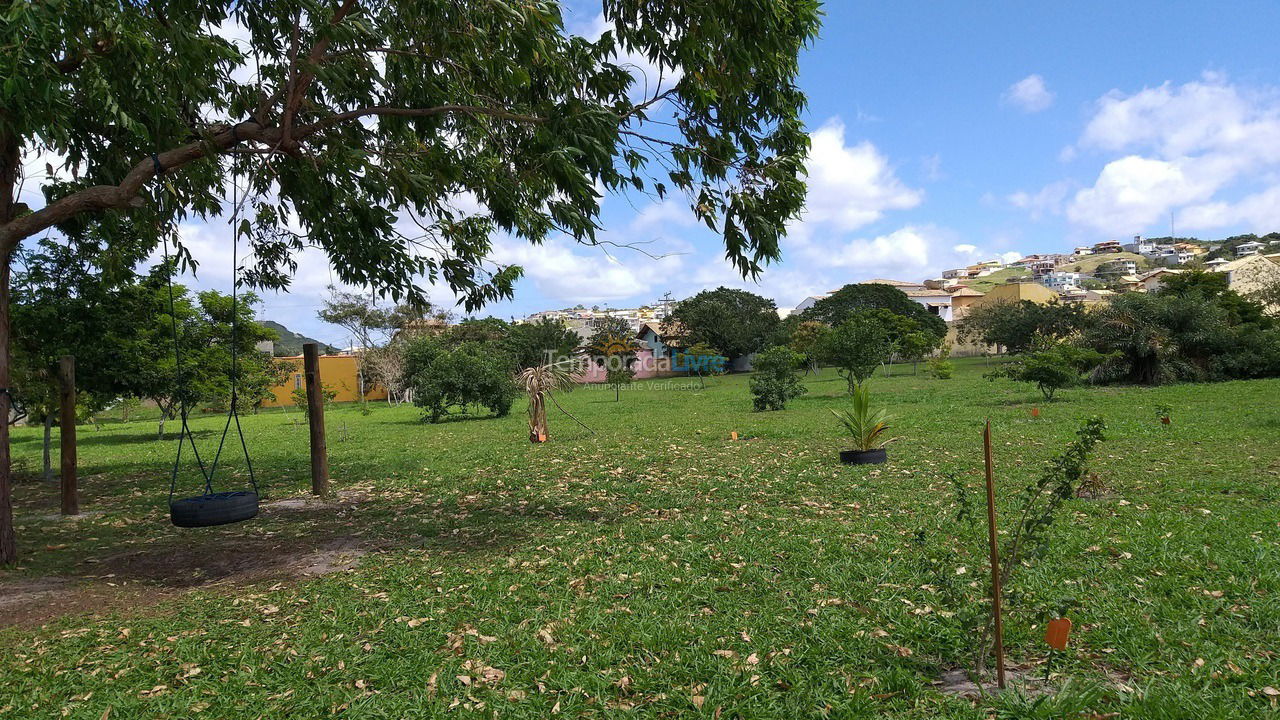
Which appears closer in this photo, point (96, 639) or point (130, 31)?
point (96, 639)

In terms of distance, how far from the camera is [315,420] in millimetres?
9469

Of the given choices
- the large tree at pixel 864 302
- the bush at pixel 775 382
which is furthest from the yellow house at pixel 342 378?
the large tree at pixel 864 302

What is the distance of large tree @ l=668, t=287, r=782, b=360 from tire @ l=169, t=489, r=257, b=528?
163ft

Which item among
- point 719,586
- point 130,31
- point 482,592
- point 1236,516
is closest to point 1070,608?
point 719,586

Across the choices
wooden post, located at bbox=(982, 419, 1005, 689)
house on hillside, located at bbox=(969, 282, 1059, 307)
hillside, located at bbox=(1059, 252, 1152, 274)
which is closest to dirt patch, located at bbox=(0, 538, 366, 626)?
wooden post, located at bbox=(982, 419, 1005, 689)

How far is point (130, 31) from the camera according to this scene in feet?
16.9

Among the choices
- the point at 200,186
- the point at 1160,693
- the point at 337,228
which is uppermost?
the point at 200,186

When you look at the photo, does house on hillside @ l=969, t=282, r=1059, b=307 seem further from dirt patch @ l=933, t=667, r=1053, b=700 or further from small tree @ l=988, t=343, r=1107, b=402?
dirt patch @ l=933, t=667, r=1053, b=700

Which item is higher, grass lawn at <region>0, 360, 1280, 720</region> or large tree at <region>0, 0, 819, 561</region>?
large tree at <region>0, 0, 819, 561</region>

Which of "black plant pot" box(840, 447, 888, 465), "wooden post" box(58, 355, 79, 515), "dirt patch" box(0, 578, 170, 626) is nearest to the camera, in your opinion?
"dirt patch" box(0, 578, 170, 626)

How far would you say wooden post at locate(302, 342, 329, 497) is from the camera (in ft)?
31.0

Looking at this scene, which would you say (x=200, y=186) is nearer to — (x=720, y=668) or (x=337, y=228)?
(x=337, y=228)

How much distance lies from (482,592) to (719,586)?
1.68 metres

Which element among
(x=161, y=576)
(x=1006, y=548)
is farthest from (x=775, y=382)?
(x=161, y=576)
